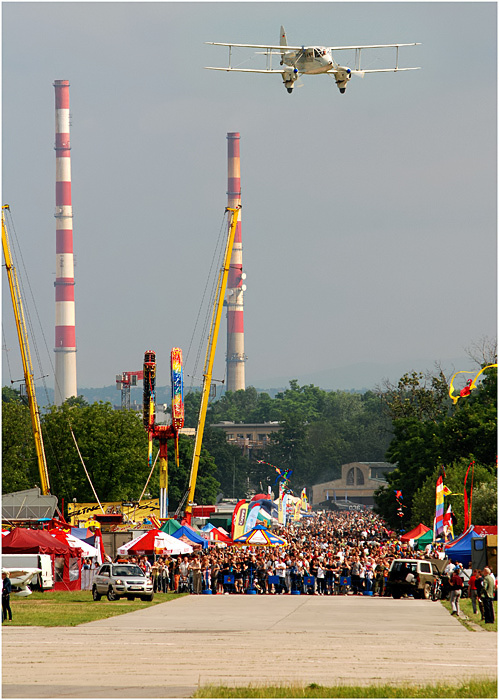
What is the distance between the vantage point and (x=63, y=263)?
191500 mm

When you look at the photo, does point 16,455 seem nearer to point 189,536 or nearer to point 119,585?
point 189,536

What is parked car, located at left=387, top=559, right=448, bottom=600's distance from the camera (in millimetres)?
43344

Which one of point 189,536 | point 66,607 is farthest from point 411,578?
point 189,536

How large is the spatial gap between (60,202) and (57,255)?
8375 millimetres

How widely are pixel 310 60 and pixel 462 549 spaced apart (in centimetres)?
1923

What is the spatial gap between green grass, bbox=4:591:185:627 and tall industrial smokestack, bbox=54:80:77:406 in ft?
480

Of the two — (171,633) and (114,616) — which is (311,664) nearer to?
(171,633)

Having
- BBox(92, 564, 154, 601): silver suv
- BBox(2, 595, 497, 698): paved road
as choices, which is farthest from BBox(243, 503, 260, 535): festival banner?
BBox(2, 595, 497, 698): paved road

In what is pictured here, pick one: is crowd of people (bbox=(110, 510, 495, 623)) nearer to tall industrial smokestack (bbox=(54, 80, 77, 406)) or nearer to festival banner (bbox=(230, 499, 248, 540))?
festival banner (bbox=(230, 499, 248, 540))

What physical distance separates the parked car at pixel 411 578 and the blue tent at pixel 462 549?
939 mm

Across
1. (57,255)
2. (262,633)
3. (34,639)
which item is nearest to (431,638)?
(262,633)

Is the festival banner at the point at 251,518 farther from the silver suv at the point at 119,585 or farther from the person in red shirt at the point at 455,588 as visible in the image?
the person in red shirt at the point at 455,588

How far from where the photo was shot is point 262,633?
2703cm

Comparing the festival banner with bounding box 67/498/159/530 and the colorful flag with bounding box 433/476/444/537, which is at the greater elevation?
the colorful flag with bounding box 433/476/444/537
